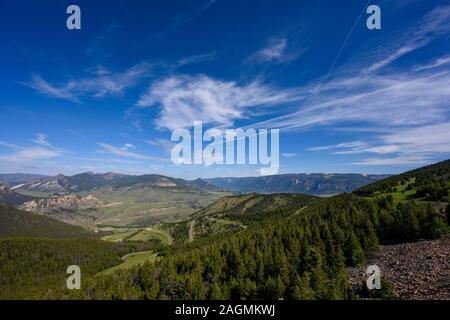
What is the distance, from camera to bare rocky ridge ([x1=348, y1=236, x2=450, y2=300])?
5650 centimetres

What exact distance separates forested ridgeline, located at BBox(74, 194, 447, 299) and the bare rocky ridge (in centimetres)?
468

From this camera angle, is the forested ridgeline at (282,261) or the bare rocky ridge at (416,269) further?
the forested ridgeline at (282,261)

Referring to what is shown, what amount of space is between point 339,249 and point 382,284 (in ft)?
102

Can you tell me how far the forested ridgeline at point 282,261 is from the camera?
3374 inches

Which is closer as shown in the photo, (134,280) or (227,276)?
(227,276)

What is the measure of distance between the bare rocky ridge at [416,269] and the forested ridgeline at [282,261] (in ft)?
15.3

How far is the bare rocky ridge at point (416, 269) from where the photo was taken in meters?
56.5

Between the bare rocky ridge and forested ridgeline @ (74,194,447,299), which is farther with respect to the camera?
forested ridgeline @ (74,194,447,299)

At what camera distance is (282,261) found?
310 ft

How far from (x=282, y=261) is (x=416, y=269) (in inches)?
1525

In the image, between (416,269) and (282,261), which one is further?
(282,261)

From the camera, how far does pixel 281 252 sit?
340 feet

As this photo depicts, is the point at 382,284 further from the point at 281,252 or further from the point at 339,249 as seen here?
the point at 281,252
